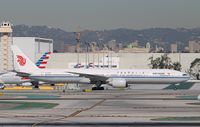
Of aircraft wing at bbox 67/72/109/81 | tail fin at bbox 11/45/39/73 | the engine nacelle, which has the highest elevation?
tail fin at bbox 11/45/39/73

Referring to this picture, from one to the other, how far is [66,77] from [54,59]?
100846mm

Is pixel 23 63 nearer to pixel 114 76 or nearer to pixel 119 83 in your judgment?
pixel 114 76

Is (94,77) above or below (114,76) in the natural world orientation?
below

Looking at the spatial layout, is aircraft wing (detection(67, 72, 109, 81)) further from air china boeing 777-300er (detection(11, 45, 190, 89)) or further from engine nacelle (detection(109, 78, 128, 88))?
engine nacelle (detection(109, 78, 128, 88))

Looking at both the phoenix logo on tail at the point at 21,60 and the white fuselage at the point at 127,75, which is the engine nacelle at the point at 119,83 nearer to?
the white fuselage at the point at 127,75

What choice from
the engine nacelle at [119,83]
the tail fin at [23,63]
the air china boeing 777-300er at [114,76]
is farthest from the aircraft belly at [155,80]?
the tail fin at [23,63]

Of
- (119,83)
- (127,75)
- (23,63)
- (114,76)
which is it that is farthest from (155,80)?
(23,63)

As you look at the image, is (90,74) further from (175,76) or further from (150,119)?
(150,119)

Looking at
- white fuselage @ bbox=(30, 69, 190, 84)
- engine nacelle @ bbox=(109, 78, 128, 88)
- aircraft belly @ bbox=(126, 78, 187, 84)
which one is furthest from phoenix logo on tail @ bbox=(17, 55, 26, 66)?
aircraft belly @ bbox=(126, 78, 187, 84)

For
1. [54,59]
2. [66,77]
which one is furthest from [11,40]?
[66,77]

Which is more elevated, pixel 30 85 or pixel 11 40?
pixel 11 40

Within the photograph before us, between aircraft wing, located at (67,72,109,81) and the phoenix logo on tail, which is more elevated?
the phoenix logo on tail

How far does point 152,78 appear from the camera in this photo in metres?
96.1

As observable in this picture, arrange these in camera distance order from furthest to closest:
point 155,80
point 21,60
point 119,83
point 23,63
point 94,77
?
point 21,60, point 23,63, point 94,77, point 155,80, point 119,83
